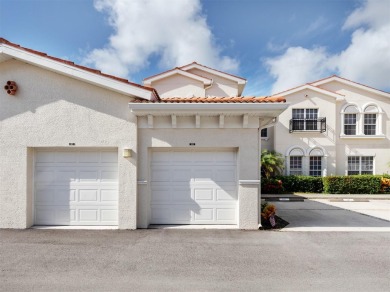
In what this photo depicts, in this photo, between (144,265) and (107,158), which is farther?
(107,158)

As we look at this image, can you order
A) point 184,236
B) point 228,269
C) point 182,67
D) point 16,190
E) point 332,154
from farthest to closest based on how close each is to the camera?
1. point 332,154
2. point 182,67
3. point 16,190
4. point 184,236
5. point 228,269

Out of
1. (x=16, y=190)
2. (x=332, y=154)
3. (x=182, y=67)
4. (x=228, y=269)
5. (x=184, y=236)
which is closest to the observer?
(x=228, y=269)

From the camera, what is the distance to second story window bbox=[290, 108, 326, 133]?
17.2 meters

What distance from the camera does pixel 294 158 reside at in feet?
57.1

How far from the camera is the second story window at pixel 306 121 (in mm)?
17203

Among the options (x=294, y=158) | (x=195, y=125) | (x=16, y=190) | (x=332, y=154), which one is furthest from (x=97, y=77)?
(x=332, y=154)

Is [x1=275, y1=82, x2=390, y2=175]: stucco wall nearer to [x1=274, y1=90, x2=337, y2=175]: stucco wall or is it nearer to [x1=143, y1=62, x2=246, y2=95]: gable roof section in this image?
[x1=274, y1=90, x2=337, y2=175]: stucco wall

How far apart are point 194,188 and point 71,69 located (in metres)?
4.91

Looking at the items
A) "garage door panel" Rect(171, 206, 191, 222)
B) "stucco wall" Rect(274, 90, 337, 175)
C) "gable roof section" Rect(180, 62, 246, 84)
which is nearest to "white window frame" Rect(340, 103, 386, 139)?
"stucco wall" Rect(274, 90, 337, 175)

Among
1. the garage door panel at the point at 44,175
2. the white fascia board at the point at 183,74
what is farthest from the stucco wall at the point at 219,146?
the white fascia board at the point at 183,74

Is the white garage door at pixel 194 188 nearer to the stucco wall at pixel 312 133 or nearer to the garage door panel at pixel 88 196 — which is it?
the garage door panel at pixel 88 196

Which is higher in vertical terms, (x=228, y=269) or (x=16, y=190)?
(x=16, y=190)

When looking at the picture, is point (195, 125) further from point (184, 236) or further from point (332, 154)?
point (332, 154)

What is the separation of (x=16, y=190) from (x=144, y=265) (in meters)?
4.77
